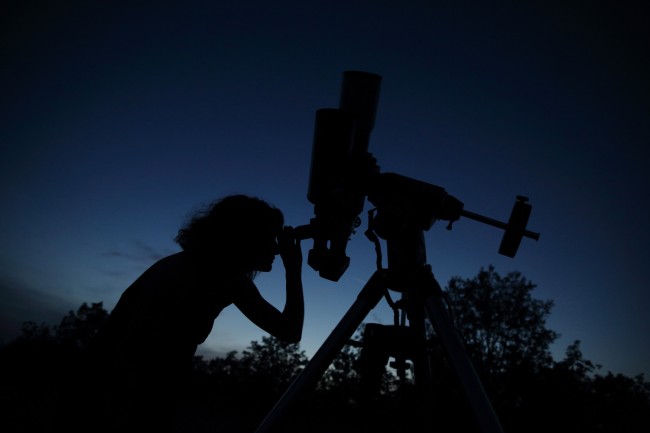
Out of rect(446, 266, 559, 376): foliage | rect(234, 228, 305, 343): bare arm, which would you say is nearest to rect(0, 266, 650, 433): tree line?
rect(446, 266, 559, 376): foliage

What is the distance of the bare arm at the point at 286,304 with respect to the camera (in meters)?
1.94

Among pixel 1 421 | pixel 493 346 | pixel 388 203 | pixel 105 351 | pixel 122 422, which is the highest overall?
pixel 493 346

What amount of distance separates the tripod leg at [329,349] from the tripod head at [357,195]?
0.74 feet

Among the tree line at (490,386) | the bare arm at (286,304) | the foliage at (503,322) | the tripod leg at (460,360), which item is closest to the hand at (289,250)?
the bare arm at (286,304)

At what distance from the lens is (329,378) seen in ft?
121

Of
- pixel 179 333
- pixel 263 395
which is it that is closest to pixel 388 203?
pixel 179 333

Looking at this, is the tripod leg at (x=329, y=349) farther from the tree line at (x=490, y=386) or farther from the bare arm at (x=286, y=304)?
the tree line at (x=490, y=386)

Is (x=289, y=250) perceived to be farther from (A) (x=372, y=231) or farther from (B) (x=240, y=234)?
(A) (x=372, y=231)

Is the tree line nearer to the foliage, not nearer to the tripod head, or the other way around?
the foliage

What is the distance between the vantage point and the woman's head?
77.0 inches

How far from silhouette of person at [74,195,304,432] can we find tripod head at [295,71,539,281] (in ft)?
0.70

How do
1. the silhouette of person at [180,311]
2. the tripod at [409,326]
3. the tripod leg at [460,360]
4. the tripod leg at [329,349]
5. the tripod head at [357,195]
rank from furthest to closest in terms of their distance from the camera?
the tripod head at [357,195] < the silhouette of person at [180,311] < the tripod leg at [329,349] < the tripod at [409,326] < the tripod leg at [460,360]

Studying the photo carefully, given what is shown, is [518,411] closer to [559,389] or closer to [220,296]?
[559,389]

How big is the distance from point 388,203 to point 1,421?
1533cm
